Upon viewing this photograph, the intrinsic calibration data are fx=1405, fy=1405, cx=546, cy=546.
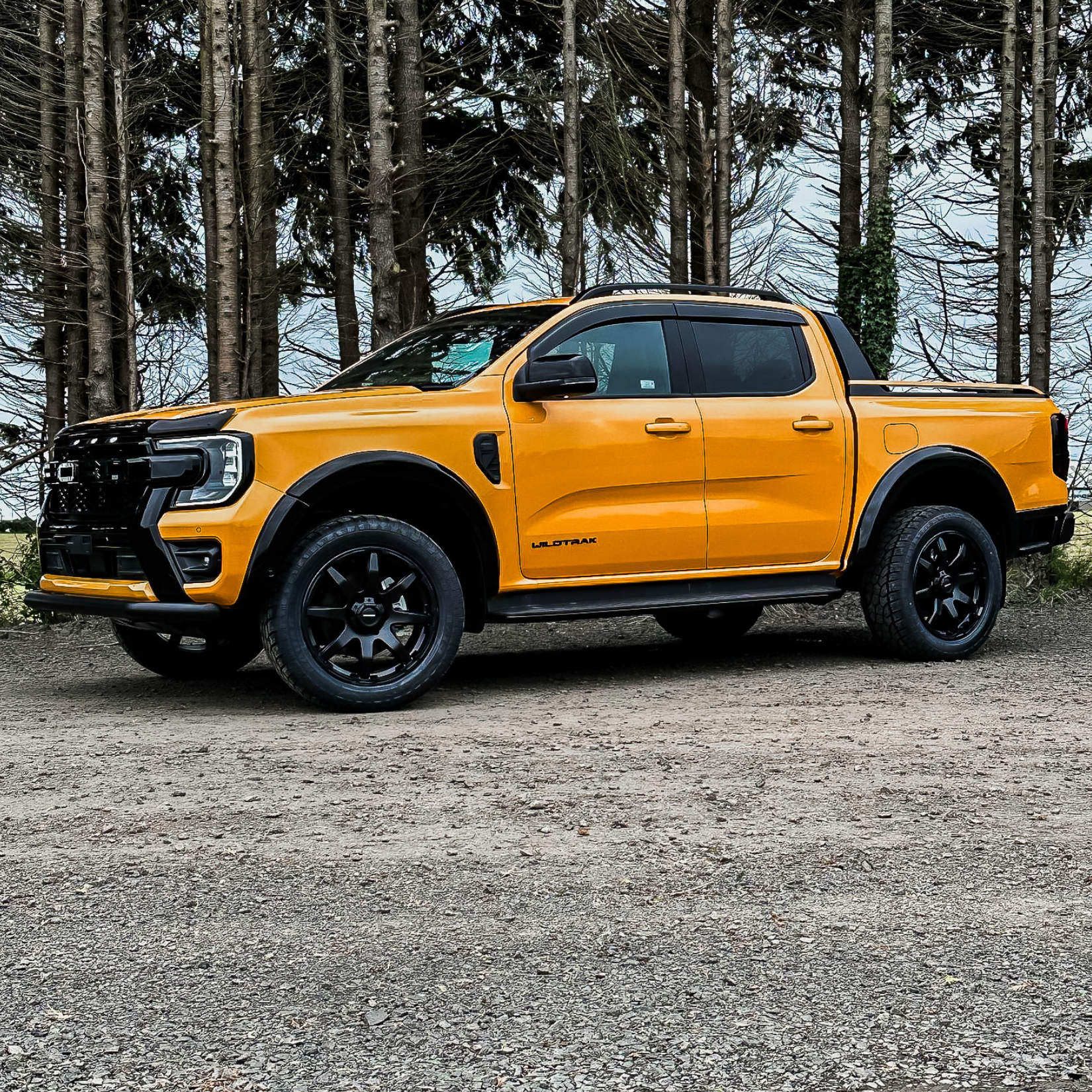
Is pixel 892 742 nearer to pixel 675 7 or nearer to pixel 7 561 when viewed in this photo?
pixel 7 561

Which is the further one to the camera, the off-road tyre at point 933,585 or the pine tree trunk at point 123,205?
the pine tree trunk at point 123,205

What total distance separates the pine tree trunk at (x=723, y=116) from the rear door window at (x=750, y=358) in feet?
38.9

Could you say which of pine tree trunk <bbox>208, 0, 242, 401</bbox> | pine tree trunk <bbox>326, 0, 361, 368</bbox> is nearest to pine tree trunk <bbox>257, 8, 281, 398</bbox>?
pine tree trunk <bbox>326, 0, 361, 368</bbox>

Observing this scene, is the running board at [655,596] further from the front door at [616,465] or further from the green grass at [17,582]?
the green grass at [17,582]

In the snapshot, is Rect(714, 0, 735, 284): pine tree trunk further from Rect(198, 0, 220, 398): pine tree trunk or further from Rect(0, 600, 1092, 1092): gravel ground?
Rect(0, 600, 1092, 1092): gravel ground

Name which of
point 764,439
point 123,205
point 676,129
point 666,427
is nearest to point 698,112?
point 676,129

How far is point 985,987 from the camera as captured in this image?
3332 mm

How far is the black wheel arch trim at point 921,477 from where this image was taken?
8.59m

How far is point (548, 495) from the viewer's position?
7445 mm

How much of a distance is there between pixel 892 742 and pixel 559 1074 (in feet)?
12.1

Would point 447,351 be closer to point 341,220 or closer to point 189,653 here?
point 189,653

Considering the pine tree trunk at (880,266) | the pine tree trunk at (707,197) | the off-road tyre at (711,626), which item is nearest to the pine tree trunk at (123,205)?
the pine tree trunk at (707,197)

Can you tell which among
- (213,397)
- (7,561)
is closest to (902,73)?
(213,397)

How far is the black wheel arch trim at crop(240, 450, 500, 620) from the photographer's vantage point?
6.71 metres
